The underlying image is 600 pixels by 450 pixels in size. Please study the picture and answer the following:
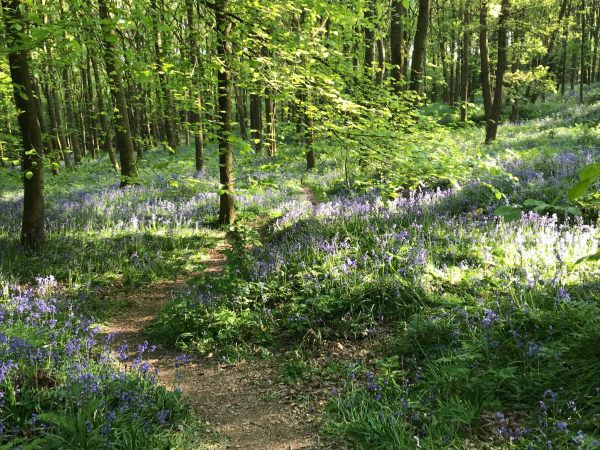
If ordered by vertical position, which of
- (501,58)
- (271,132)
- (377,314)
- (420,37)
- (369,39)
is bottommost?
(377,314)

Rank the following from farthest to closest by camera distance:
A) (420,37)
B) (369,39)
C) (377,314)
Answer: (420,37), (369,39), (377,314)

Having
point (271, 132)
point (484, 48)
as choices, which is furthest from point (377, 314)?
point (484, 48)

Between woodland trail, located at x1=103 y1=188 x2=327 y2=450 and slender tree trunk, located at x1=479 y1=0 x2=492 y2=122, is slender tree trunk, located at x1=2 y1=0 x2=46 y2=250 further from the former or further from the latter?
slender tree trunk, located at x1=479 y1=0 x2=492 y2=122

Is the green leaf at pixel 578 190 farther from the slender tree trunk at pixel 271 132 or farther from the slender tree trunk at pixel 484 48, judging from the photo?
the slender tree trunk at pixel 484 48

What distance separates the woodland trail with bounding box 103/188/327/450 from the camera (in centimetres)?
398

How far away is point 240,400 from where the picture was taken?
15.3 ft

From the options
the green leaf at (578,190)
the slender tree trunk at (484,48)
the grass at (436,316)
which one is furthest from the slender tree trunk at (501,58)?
the green leaf at (578,190)

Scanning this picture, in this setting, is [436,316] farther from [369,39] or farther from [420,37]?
[420,37]

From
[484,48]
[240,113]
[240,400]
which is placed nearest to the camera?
[240,400]

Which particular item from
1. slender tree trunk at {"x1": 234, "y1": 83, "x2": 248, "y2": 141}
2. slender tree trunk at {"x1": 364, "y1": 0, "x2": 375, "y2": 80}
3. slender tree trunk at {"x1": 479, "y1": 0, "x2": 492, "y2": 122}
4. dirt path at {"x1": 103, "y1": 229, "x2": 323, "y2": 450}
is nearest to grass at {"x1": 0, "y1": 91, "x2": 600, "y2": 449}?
dirt path at {"x1": 103, "y1": 229, "x2": 323, "y2": 450}

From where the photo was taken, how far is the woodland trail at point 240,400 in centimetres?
398

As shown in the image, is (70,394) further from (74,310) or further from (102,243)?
(102,243)

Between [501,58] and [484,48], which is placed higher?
[484,48]

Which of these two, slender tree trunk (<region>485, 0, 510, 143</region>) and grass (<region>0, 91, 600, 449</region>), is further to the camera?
slender tree trunk (<region>485, 0, 510, 143</region>)
